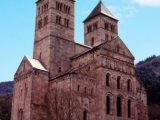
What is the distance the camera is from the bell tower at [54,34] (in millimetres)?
66062

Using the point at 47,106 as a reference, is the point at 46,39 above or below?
above

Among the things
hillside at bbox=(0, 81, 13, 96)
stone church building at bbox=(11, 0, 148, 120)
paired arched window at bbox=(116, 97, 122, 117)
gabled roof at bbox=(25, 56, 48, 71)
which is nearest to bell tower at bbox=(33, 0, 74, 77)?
stone church building at bbox=(11, 0, 148, 120)

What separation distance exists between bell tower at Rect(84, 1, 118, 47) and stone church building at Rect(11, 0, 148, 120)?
8.81 meters

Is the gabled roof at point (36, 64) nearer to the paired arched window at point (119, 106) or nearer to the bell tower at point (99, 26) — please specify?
the paired arched window at point (119, 106)

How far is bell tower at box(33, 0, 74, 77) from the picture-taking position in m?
66.1

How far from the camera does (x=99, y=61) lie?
5997cm

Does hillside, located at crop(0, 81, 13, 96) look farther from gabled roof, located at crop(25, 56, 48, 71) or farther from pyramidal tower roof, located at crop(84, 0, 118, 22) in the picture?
gabled roof, located at crop(25, 56, 48, 71)

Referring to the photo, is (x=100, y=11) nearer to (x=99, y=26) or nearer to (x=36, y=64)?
(x=99, y=26)

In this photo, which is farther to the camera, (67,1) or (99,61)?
(67,1)

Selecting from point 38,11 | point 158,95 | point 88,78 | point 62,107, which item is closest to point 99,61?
point 88,78

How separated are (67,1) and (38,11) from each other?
6822 mm

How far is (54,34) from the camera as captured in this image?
2645 inches

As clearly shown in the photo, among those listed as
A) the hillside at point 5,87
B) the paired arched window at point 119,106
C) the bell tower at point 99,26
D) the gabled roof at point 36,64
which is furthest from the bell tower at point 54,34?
the hillside at point 5,87

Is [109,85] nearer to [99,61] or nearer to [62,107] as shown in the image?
[99,61]
